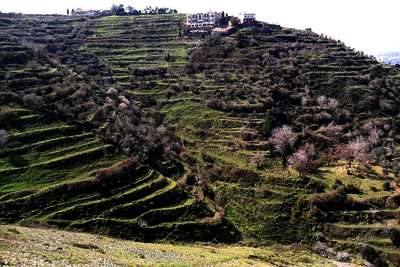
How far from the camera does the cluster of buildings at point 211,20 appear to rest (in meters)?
187

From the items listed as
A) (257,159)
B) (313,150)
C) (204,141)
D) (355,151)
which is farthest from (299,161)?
(204,141)

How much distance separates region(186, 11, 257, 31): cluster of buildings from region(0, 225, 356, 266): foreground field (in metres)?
127

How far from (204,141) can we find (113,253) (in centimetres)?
5927

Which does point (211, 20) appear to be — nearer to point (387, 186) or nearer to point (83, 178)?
point (387, 186)

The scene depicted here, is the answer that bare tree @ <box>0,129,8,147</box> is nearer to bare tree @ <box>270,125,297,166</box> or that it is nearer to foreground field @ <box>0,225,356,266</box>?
foreground field @ <box>0,225,356,266</box>

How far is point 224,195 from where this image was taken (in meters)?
89.1

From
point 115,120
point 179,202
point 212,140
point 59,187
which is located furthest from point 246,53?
point 59,187

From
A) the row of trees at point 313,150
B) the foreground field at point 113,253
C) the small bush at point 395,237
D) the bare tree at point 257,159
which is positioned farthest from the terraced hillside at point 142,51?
the small bush at point 395,237

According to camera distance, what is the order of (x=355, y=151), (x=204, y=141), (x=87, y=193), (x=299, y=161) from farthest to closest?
(x=204, y=141) → (x=355, y=151) → (x=299, y=161) → (x=87, y=193)

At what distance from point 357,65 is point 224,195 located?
8344 centimetres

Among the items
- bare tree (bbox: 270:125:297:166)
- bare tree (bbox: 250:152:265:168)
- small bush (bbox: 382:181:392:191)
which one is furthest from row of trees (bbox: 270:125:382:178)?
small bush (bbox: 382:181:392:191)

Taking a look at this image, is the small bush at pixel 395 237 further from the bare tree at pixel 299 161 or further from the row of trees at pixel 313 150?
the row of trees at pixel 313 150

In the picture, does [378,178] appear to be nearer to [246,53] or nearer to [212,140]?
[212,140]

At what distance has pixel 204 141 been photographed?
108 meters
